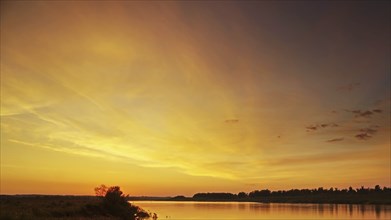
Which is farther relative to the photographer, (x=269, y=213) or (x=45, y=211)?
(x=269, y=213)

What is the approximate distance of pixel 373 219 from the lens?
230ft

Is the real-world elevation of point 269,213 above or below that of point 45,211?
below

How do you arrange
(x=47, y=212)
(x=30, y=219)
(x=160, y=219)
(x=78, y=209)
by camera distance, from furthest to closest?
(x=160, y=219), (x=78, y=209), (x=47, y=212), (x=30, y=219)

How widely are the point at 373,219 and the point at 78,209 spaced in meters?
48.6

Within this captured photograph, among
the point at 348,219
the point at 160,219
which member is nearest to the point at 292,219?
the point at 348,219

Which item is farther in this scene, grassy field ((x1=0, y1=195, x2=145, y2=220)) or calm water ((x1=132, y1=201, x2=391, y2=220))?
calm water ((x1=132, y1=201, x2=391, y2=220))

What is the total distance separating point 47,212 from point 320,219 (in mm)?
47681

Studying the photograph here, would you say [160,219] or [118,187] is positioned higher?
[118,187]

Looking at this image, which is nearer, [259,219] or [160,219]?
[160,219]

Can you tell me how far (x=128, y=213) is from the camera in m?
54.8

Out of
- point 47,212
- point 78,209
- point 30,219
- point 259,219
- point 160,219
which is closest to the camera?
point 30,219

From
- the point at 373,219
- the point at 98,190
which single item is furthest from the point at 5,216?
the point at 373,219

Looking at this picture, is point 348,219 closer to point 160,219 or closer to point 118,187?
point 160,219

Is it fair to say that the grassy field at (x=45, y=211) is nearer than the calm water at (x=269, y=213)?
Yes
